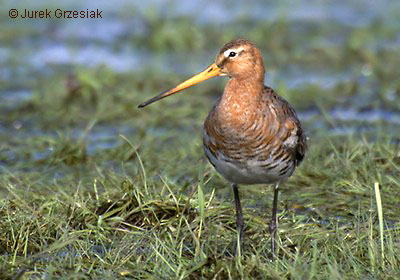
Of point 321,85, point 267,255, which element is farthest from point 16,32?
point 267,255

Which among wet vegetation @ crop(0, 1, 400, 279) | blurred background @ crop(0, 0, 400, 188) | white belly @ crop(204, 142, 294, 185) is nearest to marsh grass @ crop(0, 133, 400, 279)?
wet vegetation @ crop(0, 1, 400, 279)

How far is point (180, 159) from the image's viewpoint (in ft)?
23.5

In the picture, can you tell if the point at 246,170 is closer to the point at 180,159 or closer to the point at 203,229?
the point at 203,229

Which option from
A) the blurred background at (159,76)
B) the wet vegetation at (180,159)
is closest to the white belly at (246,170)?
the wet vegetation at (180,159)

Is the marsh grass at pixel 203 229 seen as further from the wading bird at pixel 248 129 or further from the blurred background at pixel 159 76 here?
the blurred background at pixel 159 76

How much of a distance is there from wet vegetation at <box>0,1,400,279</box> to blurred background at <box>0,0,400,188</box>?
0.02 metres

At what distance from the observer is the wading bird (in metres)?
5.03

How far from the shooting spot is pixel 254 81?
5.22 metres

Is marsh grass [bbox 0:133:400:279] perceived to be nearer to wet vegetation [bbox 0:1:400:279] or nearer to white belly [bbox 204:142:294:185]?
wet vegetation [bbox 0:1:400:279]

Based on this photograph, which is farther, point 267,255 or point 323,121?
point 323,121

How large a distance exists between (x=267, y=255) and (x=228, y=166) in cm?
58

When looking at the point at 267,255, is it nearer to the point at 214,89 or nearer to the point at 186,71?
the point at 214,89

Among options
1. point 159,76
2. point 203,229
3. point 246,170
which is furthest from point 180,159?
point 159,76

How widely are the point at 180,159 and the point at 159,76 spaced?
8.66ft
